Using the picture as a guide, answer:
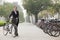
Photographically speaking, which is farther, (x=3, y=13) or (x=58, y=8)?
(x=3, y=13)

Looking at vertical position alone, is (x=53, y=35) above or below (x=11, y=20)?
below

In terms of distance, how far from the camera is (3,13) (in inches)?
3017

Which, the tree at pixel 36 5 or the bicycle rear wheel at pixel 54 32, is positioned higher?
the tree at pixel 36 5

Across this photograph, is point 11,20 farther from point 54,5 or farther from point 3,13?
point 3,13

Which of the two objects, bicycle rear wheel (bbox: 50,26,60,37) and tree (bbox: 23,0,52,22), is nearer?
bicycle rear wheel (bbox: 50,26,60,37)

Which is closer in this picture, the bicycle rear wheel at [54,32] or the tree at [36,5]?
the bicycle rear wheel at [54,32]

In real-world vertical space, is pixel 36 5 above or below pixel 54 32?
above

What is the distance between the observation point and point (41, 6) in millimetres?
55906

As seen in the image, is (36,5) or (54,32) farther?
(36,5)

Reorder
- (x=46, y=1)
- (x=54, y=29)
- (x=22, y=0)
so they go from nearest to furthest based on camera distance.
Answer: (x=54, y=29), (x=46, y=1), (x=22, y=0)

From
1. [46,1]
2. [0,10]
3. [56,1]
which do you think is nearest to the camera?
[56,1]

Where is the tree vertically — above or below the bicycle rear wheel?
above

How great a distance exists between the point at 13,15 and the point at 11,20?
441 millimetres

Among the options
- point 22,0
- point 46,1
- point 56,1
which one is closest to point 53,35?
point 56,1
